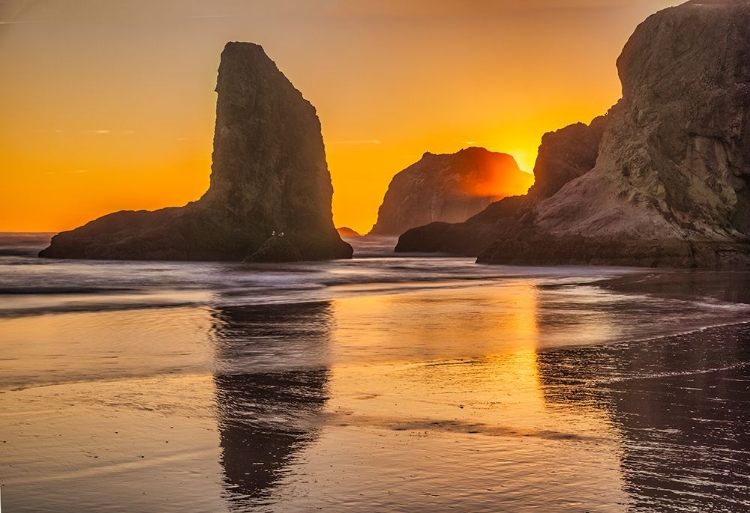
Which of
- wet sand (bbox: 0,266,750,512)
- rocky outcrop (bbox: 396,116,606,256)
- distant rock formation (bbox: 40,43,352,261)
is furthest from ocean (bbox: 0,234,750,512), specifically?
rocky outcrop (bbox: 396,116,606,256)

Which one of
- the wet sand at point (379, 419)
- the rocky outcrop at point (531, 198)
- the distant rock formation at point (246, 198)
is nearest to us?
the wet sand at point (379, 419)

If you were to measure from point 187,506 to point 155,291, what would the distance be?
101ft

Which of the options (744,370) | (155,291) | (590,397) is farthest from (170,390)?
(155,291)

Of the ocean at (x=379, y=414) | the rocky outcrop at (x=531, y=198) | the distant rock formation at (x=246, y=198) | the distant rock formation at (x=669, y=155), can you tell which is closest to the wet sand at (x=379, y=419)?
the ocean at (x=379, y=414)

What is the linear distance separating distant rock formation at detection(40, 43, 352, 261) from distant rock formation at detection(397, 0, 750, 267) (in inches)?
1251

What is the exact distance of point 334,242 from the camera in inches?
3939

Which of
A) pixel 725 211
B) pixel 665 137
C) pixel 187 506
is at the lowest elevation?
pixel 187 506

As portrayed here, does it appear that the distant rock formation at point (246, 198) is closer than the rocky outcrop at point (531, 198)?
Yes

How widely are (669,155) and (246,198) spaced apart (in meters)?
45.4

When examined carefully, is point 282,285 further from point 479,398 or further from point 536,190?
point 536,190

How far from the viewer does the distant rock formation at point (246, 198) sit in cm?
9125

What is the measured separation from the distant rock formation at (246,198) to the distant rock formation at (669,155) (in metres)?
31.8

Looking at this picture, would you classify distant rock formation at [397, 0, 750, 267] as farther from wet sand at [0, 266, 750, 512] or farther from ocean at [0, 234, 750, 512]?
wet sand at [0, 266, 750, 512]

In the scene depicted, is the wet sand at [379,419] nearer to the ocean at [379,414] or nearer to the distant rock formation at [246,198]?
the ocean at [379,414]
